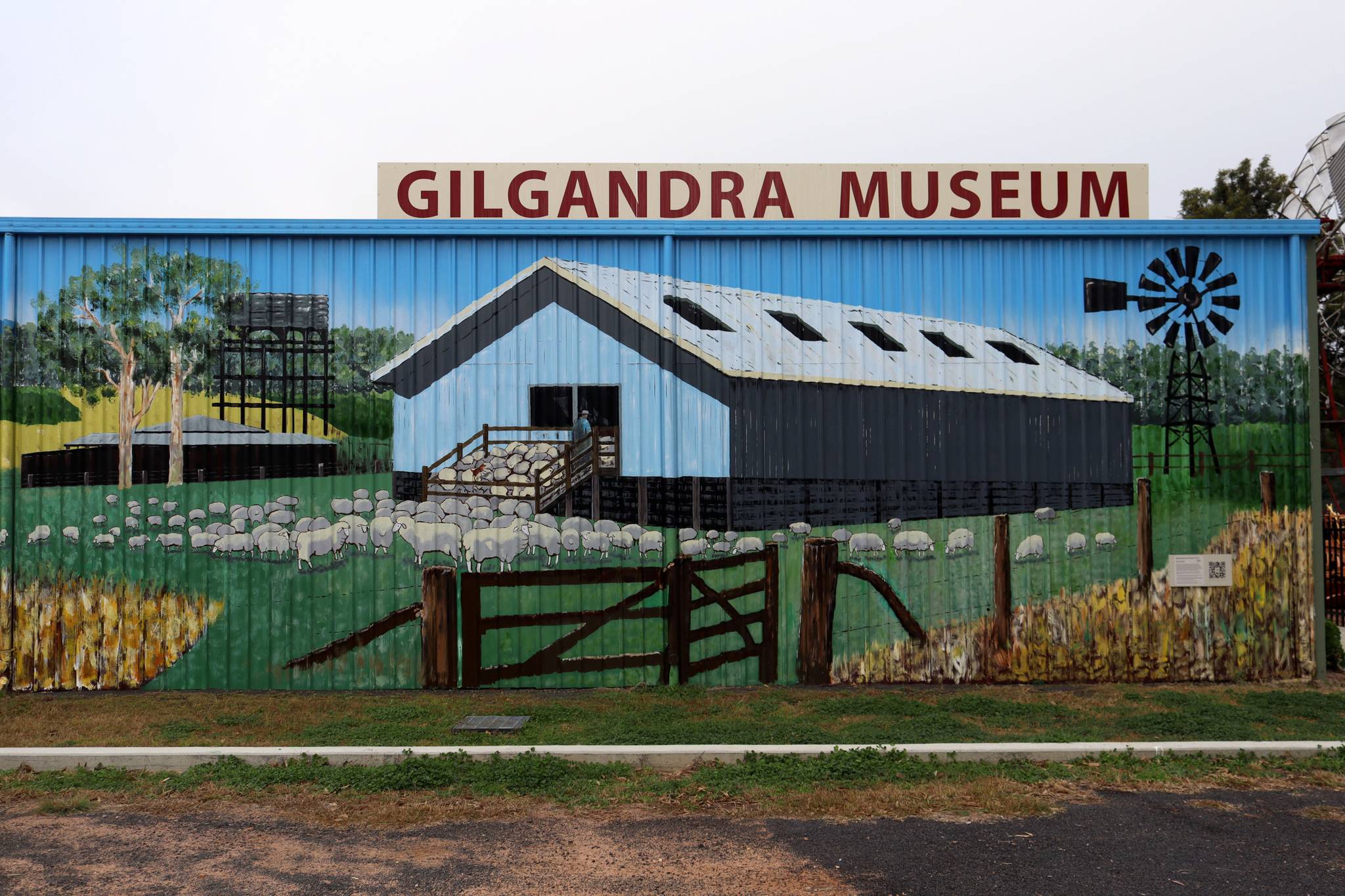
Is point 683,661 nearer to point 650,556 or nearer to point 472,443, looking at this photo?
point 650,556

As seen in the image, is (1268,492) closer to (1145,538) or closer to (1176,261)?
(1145,538)

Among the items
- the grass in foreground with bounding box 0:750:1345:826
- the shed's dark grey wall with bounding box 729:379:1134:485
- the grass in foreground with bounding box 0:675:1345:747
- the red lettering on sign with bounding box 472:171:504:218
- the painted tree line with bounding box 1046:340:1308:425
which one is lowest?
the grass in foreground with bounding box 0:750:1345:826

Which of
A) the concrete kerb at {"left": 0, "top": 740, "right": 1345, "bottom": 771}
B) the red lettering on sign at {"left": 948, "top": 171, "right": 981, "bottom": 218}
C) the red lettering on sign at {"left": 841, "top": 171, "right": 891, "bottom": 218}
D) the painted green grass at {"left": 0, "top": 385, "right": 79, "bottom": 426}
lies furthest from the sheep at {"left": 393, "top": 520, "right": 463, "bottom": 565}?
the red lettering on sign at {"left": 948, "top": 171, "right": 981, "bottom": 218}

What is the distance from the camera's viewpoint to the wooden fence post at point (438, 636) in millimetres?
8742

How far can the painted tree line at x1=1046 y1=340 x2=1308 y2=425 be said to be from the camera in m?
9.17

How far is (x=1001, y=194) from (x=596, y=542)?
22.4 feet

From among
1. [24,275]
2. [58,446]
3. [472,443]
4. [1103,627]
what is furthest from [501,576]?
[1103,627]

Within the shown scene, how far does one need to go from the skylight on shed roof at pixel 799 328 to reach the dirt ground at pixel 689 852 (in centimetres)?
486

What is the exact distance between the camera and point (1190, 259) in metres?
9.21

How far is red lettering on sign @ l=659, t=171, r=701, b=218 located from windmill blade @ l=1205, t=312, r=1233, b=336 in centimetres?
588

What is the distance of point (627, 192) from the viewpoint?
11.2 m

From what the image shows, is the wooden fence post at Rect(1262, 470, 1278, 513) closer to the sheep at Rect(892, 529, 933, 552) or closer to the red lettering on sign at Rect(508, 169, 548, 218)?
the sheep at Rect(892, 529, 933, 552)

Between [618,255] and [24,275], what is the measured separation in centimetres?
582

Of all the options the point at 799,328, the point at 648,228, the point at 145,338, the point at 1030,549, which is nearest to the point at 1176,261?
the point at 1030,549
